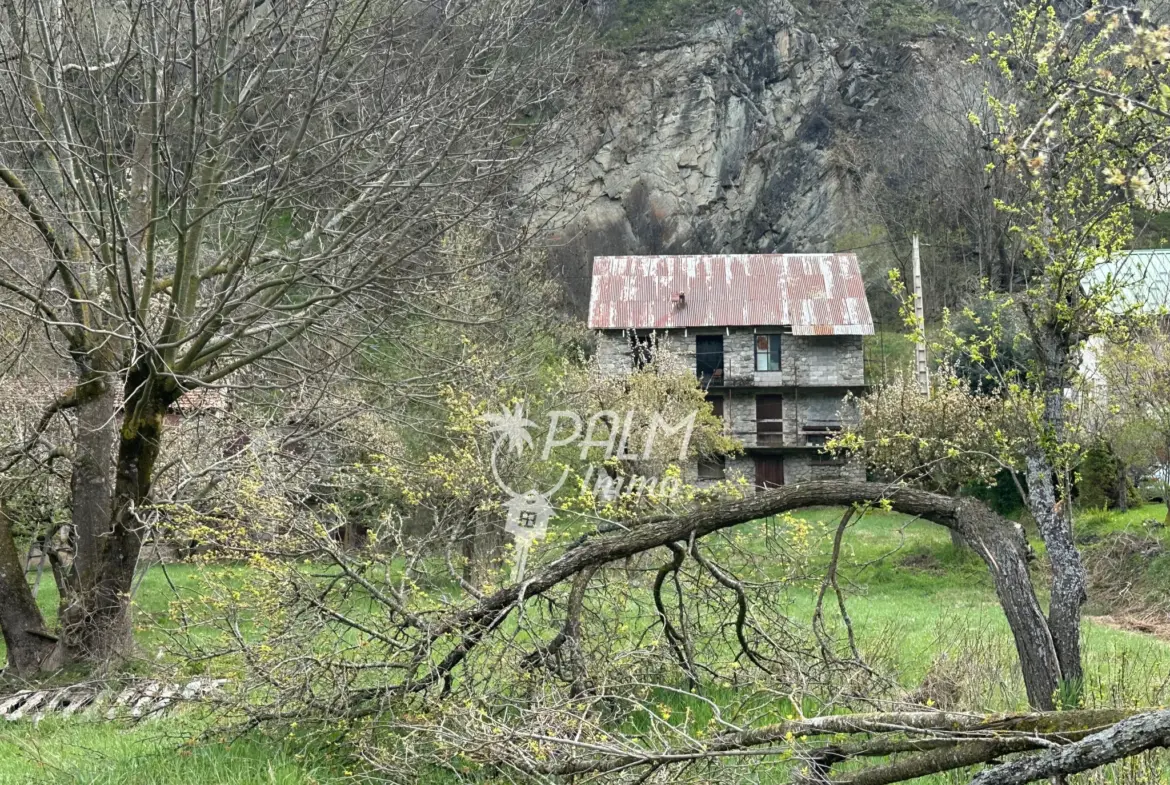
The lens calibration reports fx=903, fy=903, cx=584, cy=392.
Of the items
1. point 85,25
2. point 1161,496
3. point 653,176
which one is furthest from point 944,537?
point 653,176

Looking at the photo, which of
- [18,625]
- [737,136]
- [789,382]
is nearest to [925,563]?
[789,382]

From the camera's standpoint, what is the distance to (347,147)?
7.17m

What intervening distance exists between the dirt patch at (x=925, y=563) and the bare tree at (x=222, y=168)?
1303cm

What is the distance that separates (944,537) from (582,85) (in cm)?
1526

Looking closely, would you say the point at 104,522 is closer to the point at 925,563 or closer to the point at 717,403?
the point at 925,563

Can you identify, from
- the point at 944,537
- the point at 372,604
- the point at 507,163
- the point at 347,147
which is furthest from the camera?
the point at 944,537

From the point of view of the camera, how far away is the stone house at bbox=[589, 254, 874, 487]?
32.3 m

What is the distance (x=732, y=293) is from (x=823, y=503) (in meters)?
29.6

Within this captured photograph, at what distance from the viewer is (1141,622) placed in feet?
42.3

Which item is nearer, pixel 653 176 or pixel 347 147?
pixel 347 147

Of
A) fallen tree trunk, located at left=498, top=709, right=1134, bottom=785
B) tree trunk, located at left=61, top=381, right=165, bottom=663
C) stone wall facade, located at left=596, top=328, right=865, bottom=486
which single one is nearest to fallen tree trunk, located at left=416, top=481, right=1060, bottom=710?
fallen tree trunk, located at left=498, top=709, right=1134, bottom=785

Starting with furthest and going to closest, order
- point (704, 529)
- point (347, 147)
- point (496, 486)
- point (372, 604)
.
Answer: point (496, 486)
point (347, 147)
point (372, 604)
point (704, 529)

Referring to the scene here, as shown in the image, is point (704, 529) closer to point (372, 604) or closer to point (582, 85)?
point (372, 604)

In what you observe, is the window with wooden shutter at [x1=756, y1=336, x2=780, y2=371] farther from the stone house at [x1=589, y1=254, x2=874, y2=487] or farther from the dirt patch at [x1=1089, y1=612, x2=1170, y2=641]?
the dirt patch at [x1=1089, y1=612, x2=1170, y2=641]
